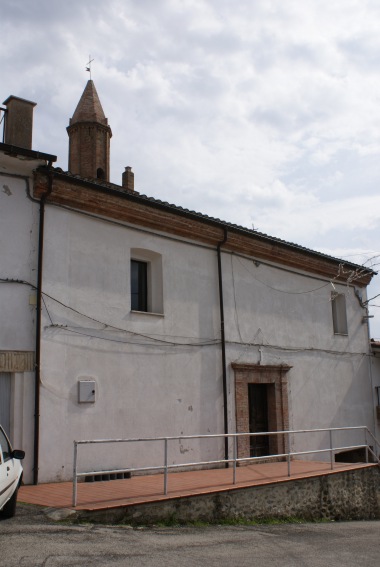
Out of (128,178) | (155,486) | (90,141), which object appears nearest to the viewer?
(155,486)

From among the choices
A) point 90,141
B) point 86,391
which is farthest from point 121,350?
point 90,141

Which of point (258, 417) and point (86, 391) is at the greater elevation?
point (86, 391)

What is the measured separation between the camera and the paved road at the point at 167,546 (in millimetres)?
6539

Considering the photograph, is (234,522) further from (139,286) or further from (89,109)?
(89,109)

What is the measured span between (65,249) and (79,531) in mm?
5697

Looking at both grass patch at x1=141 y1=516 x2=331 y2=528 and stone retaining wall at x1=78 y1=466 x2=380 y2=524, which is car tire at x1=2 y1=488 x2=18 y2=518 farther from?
grass patch at x1=141 y1=516 x2=331 y2=528

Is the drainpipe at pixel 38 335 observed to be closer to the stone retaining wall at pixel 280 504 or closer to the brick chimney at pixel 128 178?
the stone retaining wall at pixel 280 504

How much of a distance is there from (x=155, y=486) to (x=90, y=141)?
19.2 meters

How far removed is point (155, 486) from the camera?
34.0 ft

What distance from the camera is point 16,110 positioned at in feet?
39.7

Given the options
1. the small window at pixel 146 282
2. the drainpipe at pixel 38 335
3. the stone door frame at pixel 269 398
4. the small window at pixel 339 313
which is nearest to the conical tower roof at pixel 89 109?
the small window at pixel 339 313

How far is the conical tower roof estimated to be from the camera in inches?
1054

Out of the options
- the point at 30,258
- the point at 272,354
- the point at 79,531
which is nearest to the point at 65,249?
the point at 30,258

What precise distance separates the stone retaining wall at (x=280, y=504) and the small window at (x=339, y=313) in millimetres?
5796
